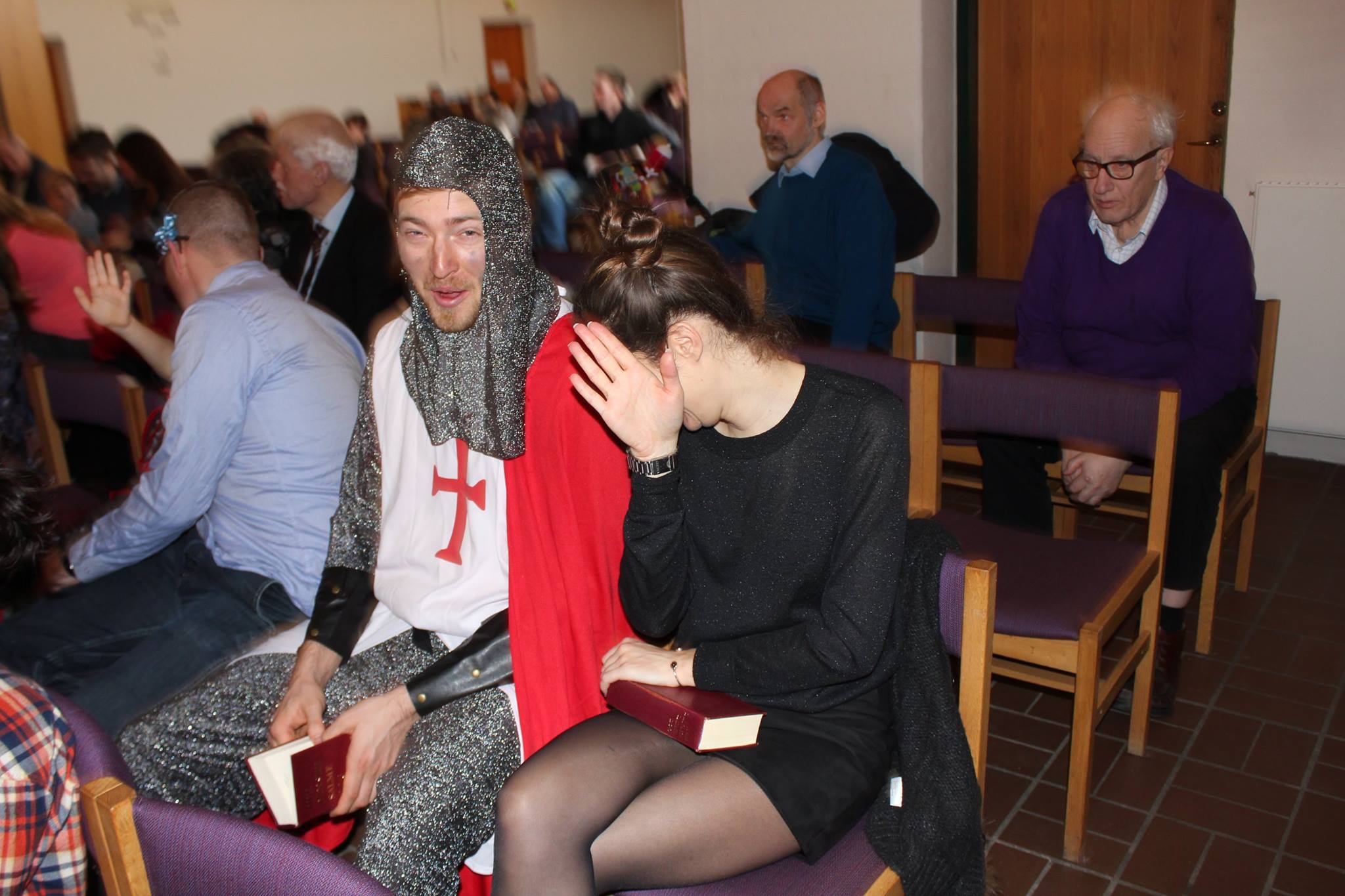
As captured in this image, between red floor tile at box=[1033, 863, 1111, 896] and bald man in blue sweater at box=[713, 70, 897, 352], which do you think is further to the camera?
bald man in blue sweater at box=[713, 70, 897, 352]

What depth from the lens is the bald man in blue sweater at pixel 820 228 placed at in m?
3.62

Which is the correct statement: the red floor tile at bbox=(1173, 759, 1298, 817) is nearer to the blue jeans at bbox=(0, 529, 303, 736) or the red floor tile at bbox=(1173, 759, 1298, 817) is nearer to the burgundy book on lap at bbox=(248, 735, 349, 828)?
the burgundy book on lap at bbox=(248, 735, 349, 828)

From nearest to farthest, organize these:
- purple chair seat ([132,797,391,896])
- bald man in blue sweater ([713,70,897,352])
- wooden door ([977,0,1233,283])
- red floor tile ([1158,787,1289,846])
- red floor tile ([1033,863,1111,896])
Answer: purple chair seat ([132,797,391,896])
red floor tile ([1033,863,1111,896])
red floor tile ([1158,787,1289,846])
bald man in blue sweater ([713,70,897,352])
wooden door ([977,0,1233,283])

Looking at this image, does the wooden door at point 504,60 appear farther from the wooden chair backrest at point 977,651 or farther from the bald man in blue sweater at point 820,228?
the wooden chair backrest at point 977,651

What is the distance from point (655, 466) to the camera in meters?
1.60

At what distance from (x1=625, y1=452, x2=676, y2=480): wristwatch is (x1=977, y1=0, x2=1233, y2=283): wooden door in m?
3.57

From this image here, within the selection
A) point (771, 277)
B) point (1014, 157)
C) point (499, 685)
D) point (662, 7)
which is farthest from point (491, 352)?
point (662, 7)

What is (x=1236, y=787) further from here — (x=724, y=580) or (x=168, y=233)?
(x=168, y=233)

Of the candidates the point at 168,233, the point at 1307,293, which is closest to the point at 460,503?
the point at 168,233

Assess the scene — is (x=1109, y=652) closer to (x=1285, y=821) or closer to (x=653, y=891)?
(x=1285, y=821)

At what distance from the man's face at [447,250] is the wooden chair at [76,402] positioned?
1.31 meters

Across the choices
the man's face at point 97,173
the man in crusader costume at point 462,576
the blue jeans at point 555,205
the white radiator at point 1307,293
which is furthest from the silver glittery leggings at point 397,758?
the man's face at point 97,173

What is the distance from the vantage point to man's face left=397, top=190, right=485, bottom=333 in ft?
6.01

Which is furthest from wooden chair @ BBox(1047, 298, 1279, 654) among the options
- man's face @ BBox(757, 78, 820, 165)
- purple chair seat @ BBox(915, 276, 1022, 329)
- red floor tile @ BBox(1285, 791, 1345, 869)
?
man's face @ BBox(757, 78, 820, 165)
